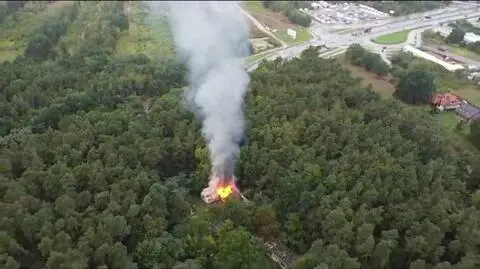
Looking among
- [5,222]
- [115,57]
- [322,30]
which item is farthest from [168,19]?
[5,222]

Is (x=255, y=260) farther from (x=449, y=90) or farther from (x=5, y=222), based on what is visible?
(x=449, y=90)

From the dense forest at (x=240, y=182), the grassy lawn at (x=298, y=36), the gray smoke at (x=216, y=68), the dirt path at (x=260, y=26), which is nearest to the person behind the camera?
the dense forest at (x=240, y=182)

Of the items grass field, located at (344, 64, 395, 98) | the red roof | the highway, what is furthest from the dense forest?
the highway

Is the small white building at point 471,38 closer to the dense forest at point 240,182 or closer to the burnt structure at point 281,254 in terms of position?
the dense forest at point 240,182

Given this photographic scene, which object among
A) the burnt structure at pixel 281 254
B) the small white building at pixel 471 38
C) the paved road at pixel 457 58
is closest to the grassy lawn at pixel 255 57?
the paved road at pixel 457 58

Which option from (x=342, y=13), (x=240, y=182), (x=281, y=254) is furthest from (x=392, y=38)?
(x=281, y=254)

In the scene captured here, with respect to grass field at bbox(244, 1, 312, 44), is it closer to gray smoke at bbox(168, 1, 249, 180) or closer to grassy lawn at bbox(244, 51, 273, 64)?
gray smoke at bbox(168, 1, 249, 180)

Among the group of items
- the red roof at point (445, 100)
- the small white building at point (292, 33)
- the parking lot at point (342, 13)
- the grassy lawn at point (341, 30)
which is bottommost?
the parking lot at point (342, 13)
